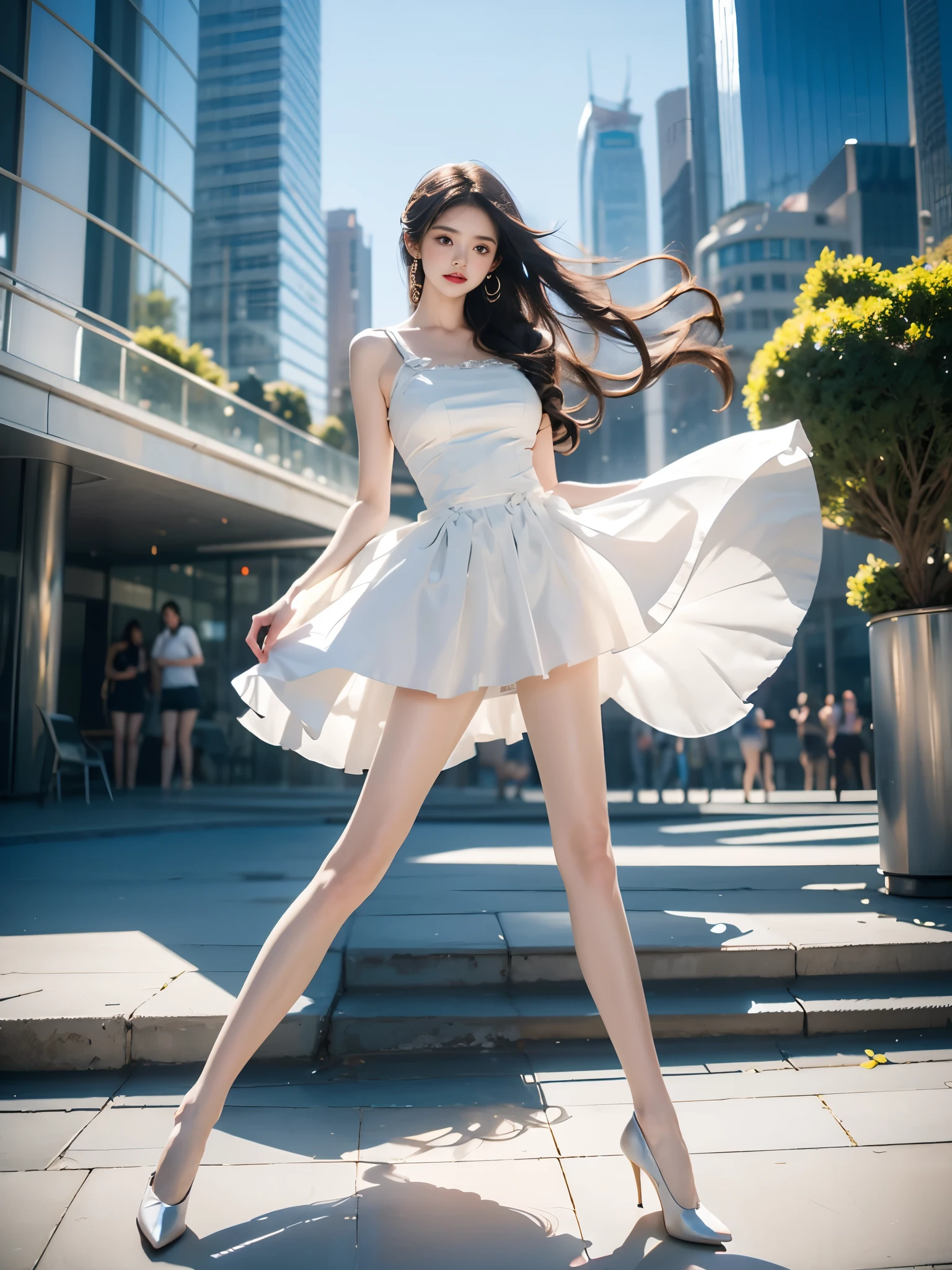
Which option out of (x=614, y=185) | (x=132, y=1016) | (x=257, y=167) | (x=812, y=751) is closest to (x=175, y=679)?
(x=132, y=1016)

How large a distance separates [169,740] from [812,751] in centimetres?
1046

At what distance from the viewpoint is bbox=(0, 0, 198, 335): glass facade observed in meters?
11.5

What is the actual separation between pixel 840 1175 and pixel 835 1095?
46cm

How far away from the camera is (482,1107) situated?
89.3 inches

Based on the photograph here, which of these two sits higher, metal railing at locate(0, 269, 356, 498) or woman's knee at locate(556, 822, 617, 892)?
metal railing at locate(0, 269, 356, 498)

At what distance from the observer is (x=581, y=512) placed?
2.12m

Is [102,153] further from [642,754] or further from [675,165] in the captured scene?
[642,754]

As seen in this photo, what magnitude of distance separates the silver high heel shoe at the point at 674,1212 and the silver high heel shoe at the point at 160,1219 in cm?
83

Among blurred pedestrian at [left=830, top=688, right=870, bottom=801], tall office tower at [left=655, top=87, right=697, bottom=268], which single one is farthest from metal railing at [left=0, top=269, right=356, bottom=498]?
blurred pedestrian at [left=830, top=688, right=870, bottom=801]

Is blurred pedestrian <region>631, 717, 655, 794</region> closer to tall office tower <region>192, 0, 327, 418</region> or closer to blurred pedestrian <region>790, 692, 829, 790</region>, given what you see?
blurred pedestrian <region>790, 692, 829, 790</region>

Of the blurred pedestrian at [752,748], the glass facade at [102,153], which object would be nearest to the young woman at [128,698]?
the glass facade at [102,153]

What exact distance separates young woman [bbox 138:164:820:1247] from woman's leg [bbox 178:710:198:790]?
29.4 ft

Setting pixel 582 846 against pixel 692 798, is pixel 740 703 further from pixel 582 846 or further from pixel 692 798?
pixel 692 798

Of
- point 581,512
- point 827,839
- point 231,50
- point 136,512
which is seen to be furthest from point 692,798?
point 231,50
